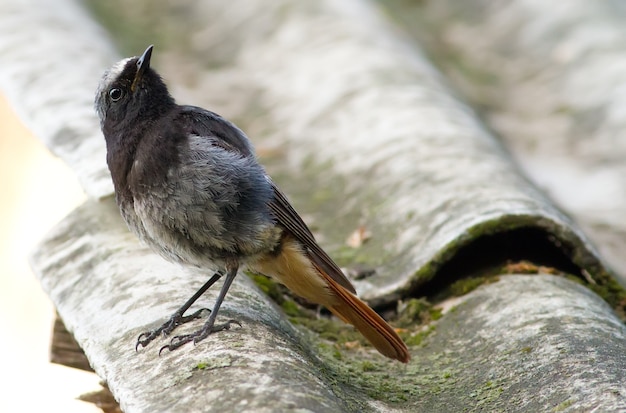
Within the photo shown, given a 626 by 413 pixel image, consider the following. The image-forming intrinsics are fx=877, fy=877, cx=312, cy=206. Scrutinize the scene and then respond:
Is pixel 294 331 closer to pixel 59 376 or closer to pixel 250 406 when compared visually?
pixel 250 406

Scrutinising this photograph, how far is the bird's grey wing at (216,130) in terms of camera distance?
3.43 metres

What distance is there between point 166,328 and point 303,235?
0.75 m

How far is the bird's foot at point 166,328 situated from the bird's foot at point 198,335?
0.18 ft

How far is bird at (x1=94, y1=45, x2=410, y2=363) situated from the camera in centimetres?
328

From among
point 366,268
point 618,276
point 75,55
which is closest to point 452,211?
point 366,268

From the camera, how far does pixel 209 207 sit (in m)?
3.29

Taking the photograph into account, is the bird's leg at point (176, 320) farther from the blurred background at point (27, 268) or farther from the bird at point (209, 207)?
the blurred background at point (27, 268)

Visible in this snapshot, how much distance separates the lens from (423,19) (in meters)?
7.19

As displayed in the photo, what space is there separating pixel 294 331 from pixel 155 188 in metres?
0.75

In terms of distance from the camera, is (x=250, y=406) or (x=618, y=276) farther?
(x=618, y=276)

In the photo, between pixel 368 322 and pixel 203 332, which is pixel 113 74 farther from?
pixel 368 322

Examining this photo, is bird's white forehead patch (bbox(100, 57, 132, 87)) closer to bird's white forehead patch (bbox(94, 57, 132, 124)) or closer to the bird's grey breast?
bird's white forehead patch (bbox(94, 57, 132, 124))

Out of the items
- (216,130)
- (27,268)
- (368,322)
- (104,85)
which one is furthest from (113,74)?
(27,268)

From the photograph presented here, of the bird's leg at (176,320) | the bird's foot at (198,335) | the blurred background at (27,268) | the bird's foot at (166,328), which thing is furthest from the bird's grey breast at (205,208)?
the blurred background at (27,268)
